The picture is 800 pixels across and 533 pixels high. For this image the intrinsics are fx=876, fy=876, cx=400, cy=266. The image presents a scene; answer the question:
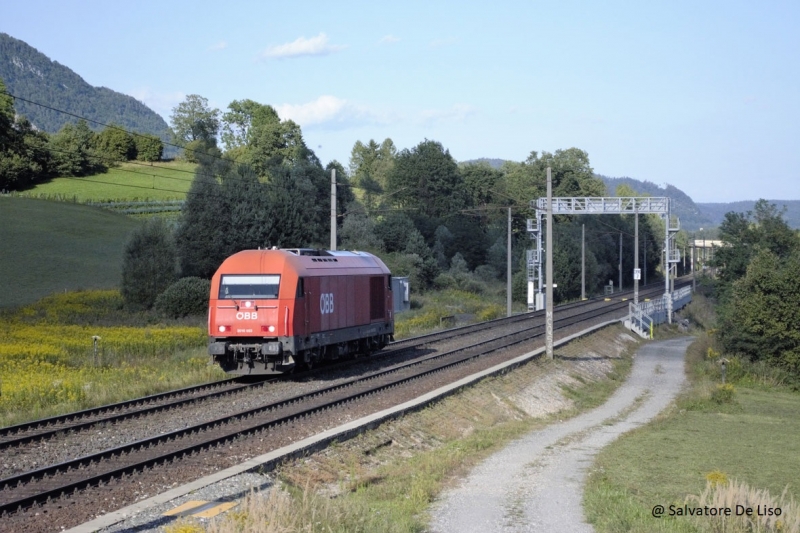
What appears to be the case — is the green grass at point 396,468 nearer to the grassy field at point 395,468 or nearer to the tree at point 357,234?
the grassy field at point 395,468

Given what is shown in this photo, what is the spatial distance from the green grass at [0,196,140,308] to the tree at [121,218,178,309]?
3.23m

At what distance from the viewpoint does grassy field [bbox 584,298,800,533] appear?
31.1ft

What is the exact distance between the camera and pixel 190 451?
1439 cm

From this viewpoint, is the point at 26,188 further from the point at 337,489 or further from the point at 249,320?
the point at 337,489

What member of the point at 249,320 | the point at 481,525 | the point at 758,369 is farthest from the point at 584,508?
the point at 758,369

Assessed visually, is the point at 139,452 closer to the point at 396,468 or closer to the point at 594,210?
the point at 396,468

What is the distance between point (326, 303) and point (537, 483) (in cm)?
1358

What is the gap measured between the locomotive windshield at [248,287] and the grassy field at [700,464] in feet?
32.6

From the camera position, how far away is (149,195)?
95.6 m

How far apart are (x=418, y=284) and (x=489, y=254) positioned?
21.7 meters

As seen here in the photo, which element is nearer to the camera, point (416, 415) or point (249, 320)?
point (416, 415)

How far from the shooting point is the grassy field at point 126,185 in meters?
93.4

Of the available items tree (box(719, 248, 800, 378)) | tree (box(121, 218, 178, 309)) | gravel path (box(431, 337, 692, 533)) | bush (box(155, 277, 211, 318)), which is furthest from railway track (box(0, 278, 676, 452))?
tree (box(719, 248, 800, 378))

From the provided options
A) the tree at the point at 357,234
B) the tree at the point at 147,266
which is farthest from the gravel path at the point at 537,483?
the tree at the point at 357,234
